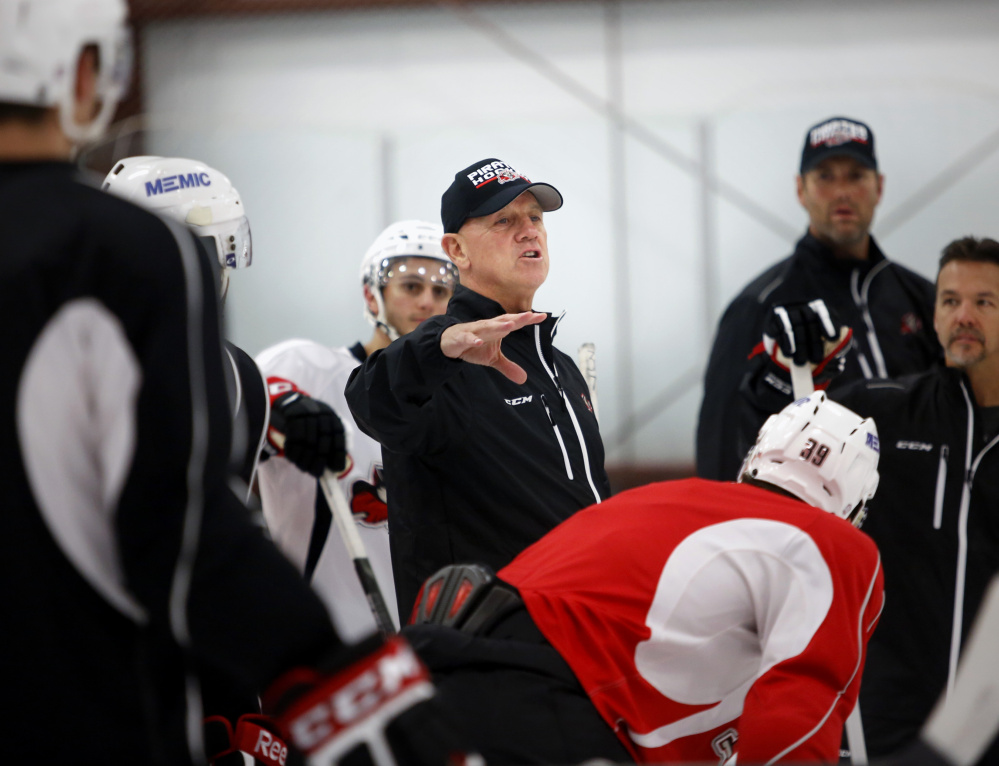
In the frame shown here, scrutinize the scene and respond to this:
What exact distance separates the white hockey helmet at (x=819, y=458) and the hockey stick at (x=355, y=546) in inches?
36.4

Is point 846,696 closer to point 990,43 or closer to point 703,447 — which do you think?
point 703,447

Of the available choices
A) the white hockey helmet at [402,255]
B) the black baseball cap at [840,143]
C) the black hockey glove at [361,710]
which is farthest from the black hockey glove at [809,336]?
the black hockey glove at [361,710]

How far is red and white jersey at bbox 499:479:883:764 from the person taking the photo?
1.73 metres

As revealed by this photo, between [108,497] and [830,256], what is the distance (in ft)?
9.93

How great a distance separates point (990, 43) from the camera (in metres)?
6.30

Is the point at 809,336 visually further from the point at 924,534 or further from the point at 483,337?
the point at 483,337

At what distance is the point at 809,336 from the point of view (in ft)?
9.37

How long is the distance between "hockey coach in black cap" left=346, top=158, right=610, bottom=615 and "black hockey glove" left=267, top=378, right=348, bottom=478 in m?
0.32

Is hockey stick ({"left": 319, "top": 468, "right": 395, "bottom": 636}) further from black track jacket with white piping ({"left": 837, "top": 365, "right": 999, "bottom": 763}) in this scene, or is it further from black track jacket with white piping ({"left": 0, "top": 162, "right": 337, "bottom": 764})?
black track jacket with white piping ({"left": 0, "top": 162, "right": 337, "bottom": 764})

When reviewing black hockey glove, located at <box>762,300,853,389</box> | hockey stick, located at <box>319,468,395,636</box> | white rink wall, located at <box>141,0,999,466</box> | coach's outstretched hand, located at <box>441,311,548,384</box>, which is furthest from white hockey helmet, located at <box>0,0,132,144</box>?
white rink wall, located at <box>141,0,999,466</box>

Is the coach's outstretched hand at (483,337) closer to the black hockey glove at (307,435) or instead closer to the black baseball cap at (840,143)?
the black hockey glove at (307,435)

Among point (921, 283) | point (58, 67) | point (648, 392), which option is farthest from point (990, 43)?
point (58, 67)

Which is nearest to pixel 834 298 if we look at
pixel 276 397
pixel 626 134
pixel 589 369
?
pixel 589 369

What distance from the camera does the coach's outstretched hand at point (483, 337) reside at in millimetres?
1954
